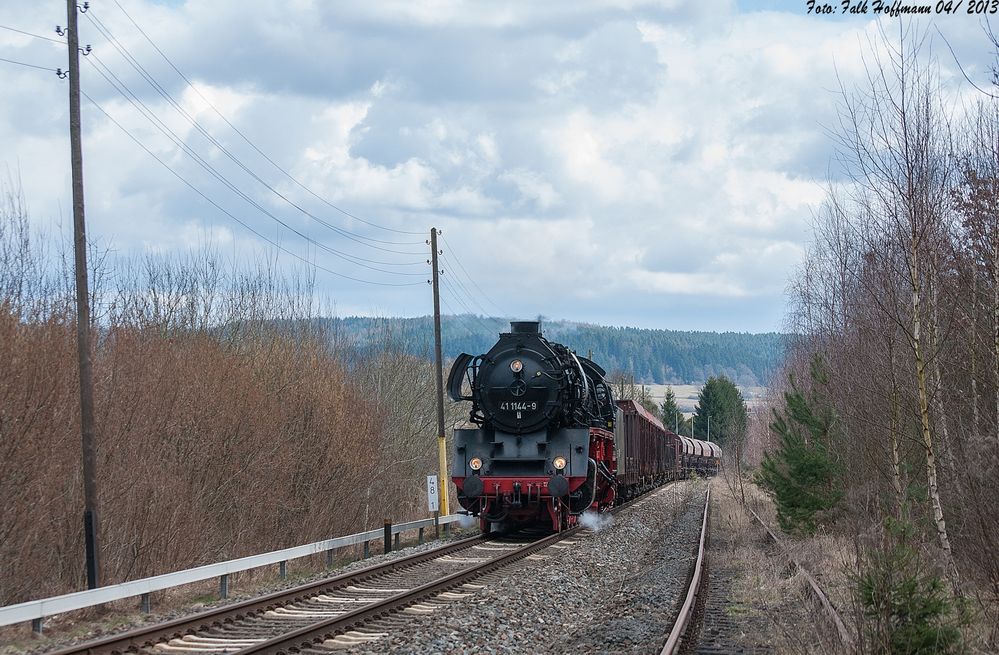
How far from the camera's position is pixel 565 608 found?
1270cm

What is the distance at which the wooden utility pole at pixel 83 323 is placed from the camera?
1330 centimetres

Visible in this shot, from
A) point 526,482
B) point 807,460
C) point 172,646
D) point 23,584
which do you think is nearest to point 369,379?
point 526,482

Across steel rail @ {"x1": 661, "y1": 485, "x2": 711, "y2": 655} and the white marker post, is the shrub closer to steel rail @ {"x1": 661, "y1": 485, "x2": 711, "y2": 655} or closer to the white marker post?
steel rail @ {"x1": 661, "y1": 485, "x2": 711, "y2": 655}

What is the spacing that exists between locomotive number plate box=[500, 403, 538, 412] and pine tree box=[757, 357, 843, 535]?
520cm

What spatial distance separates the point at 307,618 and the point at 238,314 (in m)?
20.7

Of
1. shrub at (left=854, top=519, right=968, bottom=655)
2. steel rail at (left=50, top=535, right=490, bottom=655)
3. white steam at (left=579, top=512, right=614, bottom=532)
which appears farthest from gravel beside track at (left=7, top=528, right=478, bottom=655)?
white steam at (left=579, top=512, right=614, bottom=532)

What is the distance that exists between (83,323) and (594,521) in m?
13.8

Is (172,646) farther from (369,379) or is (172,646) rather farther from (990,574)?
(369,379)

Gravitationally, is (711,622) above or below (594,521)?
above

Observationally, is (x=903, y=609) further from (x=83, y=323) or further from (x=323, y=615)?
(x=83, y=323)

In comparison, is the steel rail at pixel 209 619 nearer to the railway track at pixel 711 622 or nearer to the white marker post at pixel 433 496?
the railway track at pixel 711 622

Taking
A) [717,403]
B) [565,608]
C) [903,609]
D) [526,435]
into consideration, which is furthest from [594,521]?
[717,403]

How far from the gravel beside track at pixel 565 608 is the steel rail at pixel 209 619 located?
1711 millimetres

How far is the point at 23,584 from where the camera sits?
42.9ft
